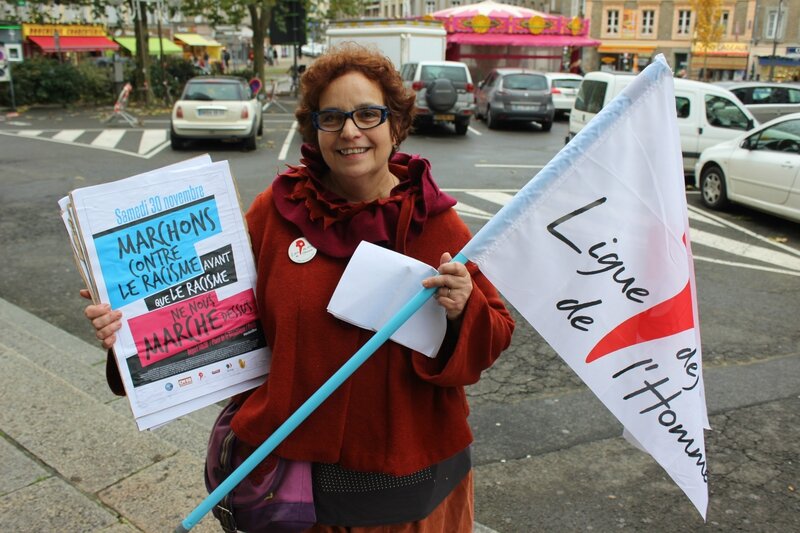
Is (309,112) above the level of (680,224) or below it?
above

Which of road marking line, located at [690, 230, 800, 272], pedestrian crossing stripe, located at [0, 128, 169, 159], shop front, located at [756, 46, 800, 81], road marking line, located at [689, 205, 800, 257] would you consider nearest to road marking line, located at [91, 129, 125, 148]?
pedestrian crossing stripe, located at [0, 128, 169, 159]

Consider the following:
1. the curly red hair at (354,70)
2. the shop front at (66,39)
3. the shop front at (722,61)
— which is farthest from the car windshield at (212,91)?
the shop front at (722,61)

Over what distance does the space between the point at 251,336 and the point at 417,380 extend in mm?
499

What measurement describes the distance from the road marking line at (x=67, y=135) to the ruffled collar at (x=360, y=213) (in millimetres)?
17097

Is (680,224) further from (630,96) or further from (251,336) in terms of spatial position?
(251,336)

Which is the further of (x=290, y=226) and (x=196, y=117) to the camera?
(x=196, y=117)

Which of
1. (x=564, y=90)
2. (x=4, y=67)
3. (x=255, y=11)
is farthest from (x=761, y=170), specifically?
(x=255, y=11)

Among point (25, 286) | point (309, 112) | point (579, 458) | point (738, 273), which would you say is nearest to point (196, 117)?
point (25, 286)

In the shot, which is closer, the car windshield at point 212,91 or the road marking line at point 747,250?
the road marking line at point 747,250

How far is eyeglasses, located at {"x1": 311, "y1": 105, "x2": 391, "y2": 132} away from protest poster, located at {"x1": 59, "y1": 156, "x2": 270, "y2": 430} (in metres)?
0.32

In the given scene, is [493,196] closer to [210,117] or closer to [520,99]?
[210,117]

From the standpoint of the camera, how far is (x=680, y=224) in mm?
1914

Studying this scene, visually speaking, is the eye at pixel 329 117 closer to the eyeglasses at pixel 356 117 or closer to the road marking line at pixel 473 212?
the eyeglasses at pixel 356 117

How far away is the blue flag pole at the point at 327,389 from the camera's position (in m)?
1.78
